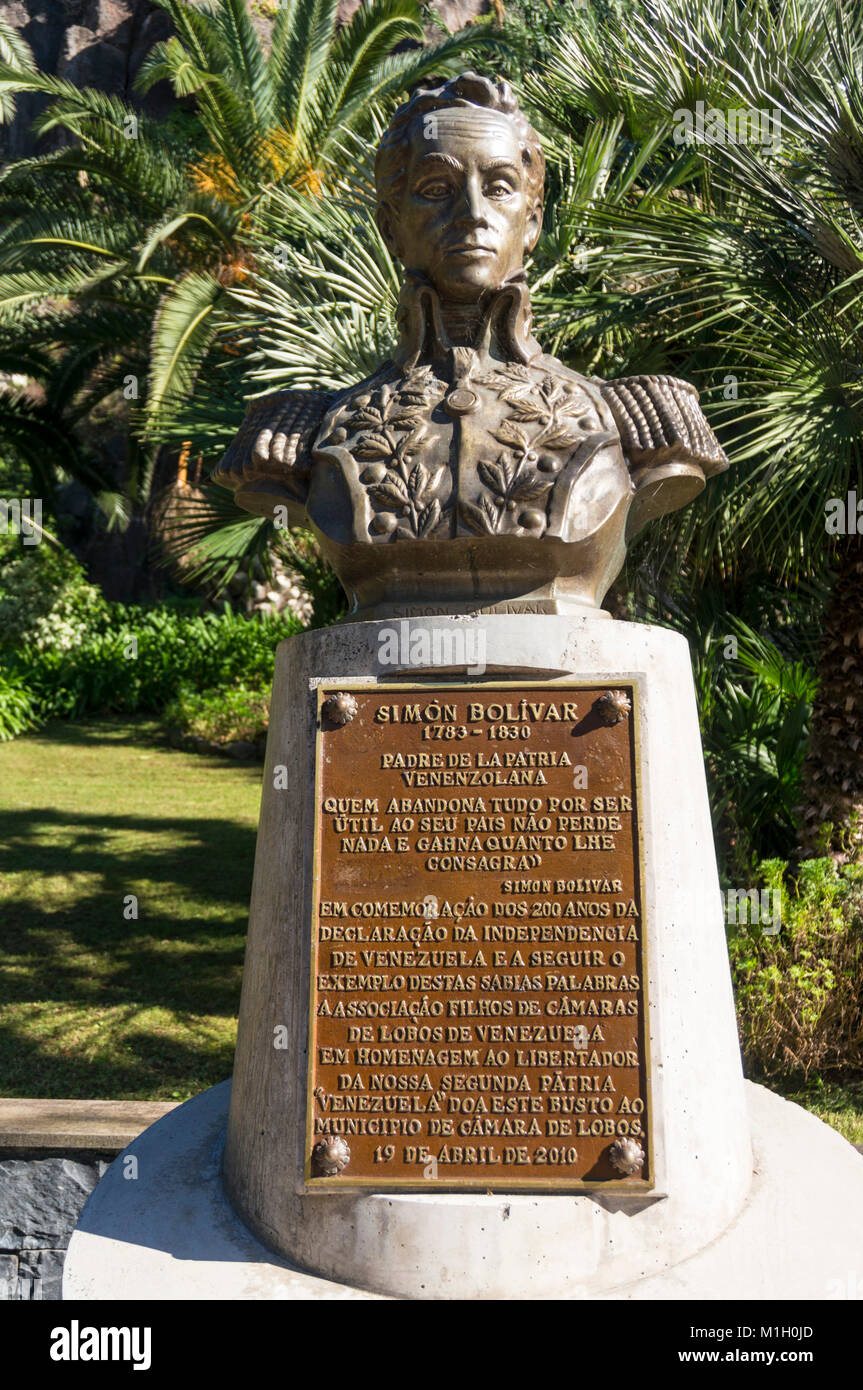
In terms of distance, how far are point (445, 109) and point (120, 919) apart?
6756 mm

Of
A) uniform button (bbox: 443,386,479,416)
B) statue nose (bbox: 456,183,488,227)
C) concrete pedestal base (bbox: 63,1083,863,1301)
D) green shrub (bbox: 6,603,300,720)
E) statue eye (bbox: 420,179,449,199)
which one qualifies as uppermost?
green shrub (bbox: 6,603,300,720)

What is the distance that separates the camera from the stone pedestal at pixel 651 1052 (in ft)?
8.32

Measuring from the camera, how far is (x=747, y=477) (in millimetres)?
5258

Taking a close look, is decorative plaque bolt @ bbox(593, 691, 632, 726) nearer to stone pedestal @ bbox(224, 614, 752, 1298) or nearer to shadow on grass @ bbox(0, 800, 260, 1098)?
stone pedestal @ bbox(224, 614, 752, 1298)

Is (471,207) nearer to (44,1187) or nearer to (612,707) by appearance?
(612,707)

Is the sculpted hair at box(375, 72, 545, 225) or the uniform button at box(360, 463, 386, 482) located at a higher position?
the sculpted hair at box(375, 72, 545, 225)

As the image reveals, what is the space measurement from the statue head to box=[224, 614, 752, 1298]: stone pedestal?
0.98m

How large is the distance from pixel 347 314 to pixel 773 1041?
4.49 m

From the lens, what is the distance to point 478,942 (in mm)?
2748

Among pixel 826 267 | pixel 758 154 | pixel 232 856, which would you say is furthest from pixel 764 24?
pixel 232 856

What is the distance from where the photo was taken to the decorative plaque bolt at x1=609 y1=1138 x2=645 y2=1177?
259 centimetres

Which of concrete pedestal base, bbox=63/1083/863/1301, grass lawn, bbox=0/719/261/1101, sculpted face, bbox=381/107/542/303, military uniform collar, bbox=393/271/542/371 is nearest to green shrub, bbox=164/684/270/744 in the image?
grass lawn, bbox=0/719/261/1101

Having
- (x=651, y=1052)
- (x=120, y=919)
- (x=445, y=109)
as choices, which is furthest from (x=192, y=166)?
(x=651, y=1052)

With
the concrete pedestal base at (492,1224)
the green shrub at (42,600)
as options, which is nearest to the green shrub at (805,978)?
the concrete pedestal base at (492,1224)
